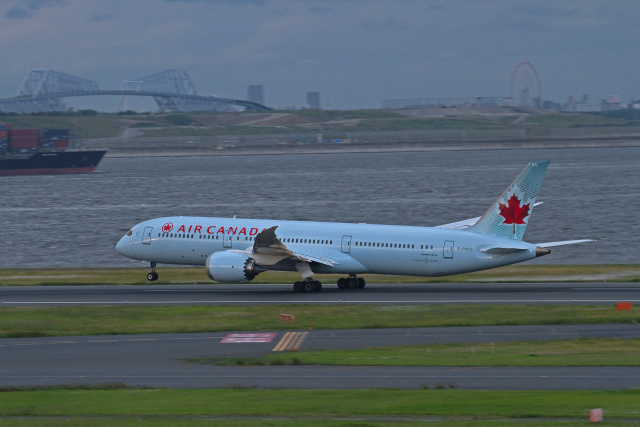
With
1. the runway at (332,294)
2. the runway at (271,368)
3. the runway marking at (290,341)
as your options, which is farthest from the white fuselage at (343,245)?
the runway marking at (290,341)

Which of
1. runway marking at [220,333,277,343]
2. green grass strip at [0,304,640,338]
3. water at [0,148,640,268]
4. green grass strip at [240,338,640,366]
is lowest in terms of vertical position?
water at [0,148,640,268]

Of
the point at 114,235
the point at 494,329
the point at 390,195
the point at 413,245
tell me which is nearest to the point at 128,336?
the point at 494,329

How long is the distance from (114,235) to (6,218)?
116 ft

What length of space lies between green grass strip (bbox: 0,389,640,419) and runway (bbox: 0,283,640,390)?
1181 mm

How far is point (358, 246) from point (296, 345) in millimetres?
16815

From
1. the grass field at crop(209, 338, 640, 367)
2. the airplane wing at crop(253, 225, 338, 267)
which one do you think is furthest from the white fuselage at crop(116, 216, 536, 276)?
the grass field at crop(209, 338, 640, 367)

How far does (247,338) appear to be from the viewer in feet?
114

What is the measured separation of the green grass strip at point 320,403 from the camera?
22.5 meters

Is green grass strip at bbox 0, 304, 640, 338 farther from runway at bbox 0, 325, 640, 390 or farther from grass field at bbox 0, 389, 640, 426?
grass field at bbox 0, 389, 640, 426

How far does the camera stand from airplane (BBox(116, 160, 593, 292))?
46.7m

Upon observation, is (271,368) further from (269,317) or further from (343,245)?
(343,245)

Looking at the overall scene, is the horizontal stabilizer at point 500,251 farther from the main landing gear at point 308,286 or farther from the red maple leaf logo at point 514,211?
the main landing gear at point 308,286

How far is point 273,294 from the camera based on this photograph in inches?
1911

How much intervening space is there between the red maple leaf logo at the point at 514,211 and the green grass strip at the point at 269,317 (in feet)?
23.0
